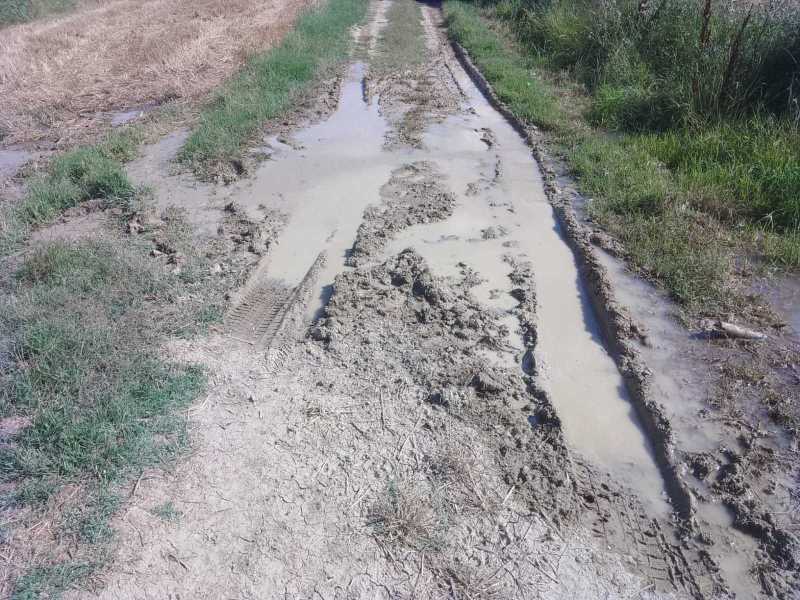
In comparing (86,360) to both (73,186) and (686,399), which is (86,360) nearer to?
(73,186)

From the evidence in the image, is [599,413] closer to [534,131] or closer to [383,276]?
[383,276]

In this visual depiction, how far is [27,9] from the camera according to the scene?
18.7 metres

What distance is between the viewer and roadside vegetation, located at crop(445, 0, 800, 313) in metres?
5.01

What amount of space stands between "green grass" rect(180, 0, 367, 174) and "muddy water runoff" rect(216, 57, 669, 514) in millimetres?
652

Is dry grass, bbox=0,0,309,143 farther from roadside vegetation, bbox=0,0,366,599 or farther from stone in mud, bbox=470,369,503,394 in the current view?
stone in mud, bbox=470,369,503,394

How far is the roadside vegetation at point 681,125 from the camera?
501 centimetres

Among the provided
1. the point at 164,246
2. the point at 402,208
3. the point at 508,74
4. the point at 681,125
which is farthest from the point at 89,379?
the point at 508,74

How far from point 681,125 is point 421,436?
6375 mm

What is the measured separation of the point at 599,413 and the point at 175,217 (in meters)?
4.63

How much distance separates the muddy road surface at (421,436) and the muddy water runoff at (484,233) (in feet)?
0.08

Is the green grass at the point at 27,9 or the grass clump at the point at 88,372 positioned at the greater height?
the green grass at the point at 27,9

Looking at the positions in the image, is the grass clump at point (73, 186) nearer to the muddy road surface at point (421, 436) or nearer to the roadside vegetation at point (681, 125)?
the muddy road surface at point (421, 436)

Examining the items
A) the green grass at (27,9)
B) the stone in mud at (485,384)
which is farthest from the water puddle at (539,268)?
the green grass at (27,9)

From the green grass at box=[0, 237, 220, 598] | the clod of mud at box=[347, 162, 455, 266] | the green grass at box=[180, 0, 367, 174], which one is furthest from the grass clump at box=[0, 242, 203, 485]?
the green grass at box=[180, 0, 367, 174]
